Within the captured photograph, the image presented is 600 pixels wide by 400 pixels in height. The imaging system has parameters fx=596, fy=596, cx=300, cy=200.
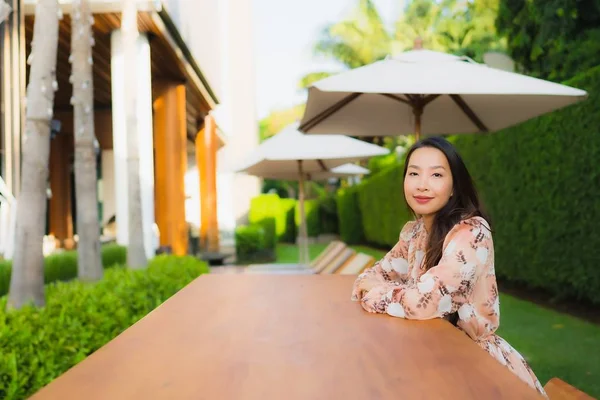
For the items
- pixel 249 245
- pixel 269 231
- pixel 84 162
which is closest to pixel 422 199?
pixel 84 162

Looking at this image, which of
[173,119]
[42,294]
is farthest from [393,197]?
[42,294]

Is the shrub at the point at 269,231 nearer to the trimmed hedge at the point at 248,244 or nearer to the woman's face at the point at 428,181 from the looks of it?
the trimmed hedge at the point at 248,244

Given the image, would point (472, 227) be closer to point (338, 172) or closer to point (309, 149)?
point (309, 149)

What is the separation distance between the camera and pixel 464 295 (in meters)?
1.88

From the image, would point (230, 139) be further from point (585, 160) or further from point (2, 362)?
point (2, 362)

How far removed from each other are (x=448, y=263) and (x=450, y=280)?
52 mm

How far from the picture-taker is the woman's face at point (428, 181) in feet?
6.75

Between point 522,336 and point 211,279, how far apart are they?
4.26 m

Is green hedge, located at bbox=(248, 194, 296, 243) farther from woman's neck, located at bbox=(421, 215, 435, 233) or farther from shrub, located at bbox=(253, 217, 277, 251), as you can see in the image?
woman's neck, located at bbox=(421, 215, 435, 233)

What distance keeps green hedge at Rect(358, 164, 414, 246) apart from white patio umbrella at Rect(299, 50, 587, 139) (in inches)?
320

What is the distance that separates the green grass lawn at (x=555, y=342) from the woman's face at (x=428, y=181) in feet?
9.26

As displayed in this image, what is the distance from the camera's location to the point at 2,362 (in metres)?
2.80

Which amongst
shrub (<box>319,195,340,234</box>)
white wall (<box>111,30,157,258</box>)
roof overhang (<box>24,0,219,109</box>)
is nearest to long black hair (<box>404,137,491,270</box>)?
roof overhang (<box>24,0,219,109</box>)

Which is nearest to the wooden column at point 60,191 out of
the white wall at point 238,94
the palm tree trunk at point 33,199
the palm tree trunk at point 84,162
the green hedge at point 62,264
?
the white wall at point 238,94
